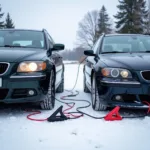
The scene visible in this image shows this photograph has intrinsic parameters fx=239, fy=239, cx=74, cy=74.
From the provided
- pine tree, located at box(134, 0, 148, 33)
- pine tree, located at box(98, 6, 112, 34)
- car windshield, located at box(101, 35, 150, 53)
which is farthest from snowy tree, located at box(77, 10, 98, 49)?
car windshield, located at box(101, 35, 150, 53)

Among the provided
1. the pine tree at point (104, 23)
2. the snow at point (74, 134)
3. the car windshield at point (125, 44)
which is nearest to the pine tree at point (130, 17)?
the pine tree at point (104, 23)

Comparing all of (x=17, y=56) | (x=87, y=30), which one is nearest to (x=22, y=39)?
(x=17, y=56)

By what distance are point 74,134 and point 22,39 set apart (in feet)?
8.90

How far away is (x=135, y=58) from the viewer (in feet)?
12.9

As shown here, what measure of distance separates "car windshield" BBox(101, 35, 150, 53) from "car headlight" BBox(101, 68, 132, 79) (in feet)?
3.55

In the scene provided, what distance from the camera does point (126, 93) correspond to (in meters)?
Answer: 3.54

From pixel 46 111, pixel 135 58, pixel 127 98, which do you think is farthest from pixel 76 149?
pixel 135 58

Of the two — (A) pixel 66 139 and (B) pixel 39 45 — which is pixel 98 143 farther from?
(B) pixel 39 45

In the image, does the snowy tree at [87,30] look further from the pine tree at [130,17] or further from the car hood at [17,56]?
the car hood at [17,56]

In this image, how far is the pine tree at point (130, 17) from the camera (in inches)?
1401

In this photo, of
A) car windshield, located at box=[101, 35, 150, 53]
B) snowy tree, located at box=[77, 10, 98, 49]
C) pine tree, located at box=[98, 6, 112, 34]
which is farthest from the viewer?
snowy tree, located at box=[77, 10, 98, 49]

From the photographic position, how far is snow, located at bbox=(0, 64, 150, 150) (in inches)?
102

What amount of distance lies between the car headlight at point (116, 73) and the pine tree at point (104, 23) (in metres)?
47.8

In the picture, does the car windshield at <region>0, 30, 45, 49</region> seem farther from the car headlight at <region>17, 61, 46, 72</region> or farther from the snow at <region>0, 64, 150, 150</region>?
the snow at <region>0, 64, 150, 150</region>
